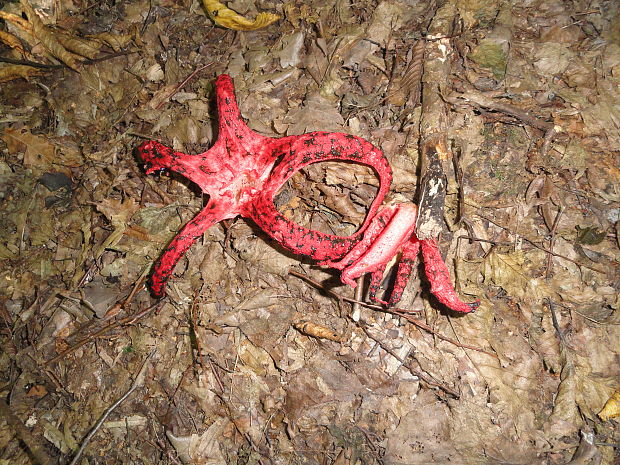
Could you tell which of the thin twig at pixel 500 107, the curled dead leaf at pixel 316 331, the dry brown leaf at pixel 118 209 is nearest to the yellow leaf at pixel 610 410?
the curled dead leaf at pixel 316 331

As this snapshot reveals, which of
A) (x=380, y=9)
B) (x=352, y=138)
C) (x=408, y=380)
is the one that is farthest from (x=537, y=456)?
(x=380, y=9)

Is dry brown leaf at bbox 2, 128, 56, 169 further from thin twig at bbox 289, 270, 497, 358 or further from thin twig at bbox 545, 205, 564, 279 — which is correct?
thin twig at bbox 545, 205, 564, 279

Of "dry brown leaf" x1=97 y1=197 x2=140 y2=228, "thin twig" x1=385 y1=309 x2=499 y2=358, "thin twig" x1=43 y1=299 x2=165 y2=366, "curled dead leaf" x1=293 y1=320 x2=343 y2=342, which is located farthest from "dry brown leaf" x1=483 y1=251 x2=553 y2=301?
"dry brown leaf" x1=97 y1=197 x2=140 y2=228

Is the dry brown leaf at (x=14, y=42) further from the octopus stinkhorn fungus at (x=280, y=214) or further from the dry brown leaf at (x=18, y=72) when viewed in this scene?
Answer: the octopus stinkhorn fungus at (x=280, y=214)

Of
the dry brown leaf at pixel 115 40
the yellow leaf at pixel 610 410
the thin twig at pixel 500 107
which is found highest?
the dry brown leaf at pixel 115 40

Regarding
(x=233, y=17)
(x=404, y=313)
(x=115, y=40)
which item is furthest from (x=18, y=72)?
(x=404, y=313)

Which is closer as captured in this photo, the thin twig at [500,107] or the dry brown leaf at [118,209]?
the thin twig at [500,107]
